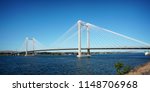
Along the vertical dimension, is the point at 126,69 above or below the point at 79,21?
below

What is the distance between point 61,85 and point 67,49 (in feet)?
141

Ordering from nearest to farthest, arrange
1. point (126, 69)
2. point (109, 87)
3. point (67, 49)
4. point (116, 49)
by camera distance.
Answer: point (109, 87)
point (126, 69)
point (116, 49)
point (67, 49)

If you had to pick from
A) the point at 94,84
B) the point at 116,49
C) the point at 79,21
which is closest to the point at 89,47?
the point at 79,21

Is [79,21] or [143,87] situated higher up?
[79,21]

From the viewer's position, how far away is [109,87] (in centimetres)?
699

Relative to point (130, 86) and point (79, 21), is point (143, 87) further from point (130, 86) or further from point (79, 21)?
point (79, 21)

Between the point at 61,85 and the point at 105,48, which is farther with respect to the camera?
the point at 105,48

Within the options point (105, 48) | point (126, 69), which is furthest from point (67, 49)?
point (126, 69)

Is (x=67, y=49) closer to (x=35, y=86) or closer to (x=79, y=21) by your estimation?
(x=79, y=21)

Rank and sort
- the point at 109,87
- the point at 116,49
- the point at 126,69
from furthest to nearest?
the point at 116,49 → the point at 126,69 → the point at 109,87

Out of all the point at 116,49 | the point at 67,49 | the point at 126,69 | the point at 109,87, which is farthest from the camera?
the point at 67,49

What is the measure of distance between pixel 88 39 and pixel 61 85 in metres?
45.0

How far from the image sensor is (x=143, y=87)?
7.03 meters

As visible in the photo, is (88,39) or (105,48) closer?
(105,48)
